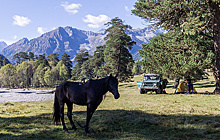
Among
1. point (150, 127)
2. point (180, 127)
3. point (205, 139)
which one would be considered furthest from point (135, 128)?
point (205, 139)

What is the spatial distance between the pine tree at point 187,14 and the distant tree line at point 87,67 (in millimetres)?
28690

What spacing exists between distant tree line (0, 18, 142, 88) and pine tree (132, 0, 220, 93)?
Result: 28.7 metres

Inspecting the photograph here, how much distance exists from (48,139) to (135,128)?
134 inches

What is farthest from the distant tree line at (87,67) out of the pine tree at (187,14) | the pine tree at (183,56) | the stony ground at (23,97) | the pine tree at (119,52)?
the pine tree at (187,14)

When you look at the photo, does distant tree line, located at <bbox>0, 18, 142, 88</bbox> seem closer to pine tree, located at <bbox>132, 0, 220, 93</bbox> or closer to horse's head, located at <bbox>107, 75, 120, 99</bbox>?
pine tree, located at <bbox>132, 0, 220, 93</bbox>

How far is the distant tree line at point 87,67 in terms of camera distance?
53125mm

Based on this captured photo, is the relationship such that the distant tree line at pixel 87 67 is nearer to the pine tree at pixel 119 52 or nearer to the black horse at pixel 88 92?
the pine tree at pixel 119 52

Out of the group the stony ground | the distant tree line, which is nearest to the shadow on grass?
the stony ground

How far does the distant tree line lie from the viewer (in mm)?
53125

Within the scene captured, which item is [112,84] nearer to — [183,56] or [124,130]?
[124,130]

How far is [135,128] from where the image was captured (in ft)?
24.9

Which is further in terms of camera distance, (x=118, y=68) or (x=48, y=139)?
(x=118, y=68)

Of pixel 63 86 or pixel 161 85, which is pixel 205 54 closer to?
pixel 161 85

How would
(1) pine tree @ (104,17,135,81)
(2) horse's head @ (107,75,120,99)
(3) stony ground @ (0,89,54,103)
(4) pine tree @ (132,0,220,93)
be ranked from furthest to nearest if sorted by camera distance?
(1) pine tree @ (104,17,135,81) < (3) stony ground @ (0,89,54,103) < (4) pine tree @ (132,0,220,93) < (2) horse's head @ (107,75,120,99)
